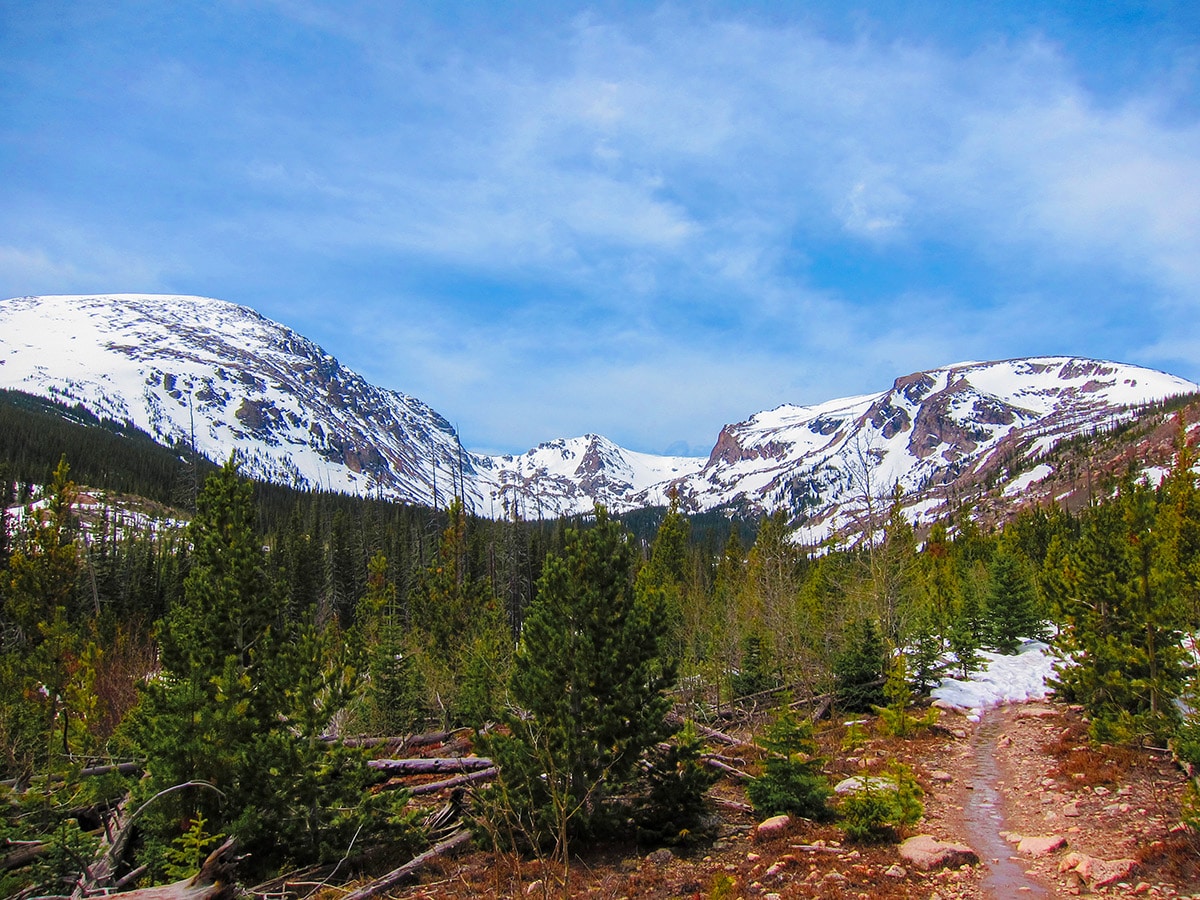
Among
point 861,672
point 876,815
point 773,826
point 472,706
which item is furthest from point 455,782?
point 861,672

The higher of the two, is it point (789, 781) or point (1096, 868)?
point (789, 781)

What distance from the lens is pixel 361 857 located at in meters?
11.0

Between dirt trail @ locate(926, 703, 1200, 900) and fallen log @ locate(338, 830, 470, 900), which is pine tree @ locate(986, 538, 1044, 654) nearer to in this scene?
dirt trail @ locate(926, 703, 1200, 900)

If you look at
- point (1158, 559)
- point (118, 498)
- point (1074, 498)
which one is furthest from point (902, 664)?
point (1074, 498)

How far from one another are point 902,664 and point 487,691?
12468 millimetres

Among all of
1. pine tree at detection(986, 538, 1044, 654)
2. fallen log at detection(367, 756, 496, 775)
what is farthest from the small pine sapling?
pine tree at detection(986, 538, 1044, 654)

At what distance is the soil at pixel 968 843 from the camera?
27.7 ft

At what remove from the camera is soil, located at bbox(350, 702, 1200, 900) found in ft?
27.7

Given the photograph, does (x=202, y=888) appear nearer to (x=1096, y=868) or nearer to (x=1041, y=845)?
(x=1096, y=868)

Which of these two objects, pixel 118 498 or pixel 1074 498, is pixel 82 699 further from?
pixel 1074 498

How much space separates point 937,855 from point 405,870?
803 centimetres

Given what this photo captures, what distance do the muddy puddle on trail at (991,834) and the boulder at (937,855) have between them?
253mm

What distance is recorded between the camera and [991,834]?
10984mm

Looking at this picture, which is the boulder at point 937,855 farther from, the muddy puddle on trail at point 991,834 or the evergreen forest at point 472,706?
the evergreen forest at point 472,706
